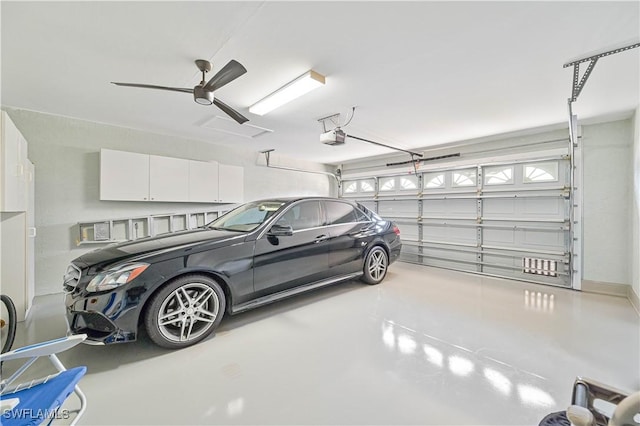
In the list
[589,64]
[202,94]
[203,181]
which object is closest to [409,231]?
[589,64]

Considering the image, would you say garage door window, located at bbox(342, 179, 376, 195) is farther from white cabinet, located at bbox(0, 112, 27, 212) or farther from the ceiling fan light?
white cabinet, located at bbox(0, 112, 27, 212)

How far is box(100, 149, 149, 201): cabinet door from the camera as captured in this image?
3812mm

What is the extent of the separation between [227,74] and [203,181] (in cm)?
323

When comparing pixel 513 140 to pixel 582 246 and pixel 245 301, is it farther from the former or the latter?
pixel 245 301

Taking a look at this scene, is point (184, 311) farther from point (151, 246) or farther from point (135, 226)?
point (135, 226)

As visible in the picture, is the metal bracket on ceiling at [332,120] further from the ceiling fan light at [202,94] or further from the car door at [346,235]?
the ceiling fan light at [202,94]

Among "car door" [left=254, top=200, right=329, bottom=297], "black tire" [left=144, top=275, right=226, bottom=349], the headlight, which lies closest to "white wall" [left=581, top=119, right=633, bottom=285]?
"car door" [left=254, top=200, right=329, bottom=297]

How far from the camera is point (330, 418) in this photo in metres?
1.45

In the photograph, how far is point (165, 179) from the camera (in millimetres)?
4363

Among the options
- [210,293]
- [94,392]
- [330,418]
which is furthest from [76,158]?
[330,418]

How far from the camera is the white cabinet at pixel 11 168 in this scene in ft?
6.68

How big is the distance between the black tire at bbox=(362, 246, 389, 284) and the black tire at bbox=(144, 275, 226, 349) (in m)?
2.16

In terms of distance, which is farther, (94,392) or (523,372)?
(523,372)

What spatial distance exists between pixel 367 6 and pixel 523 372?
9.00ft
